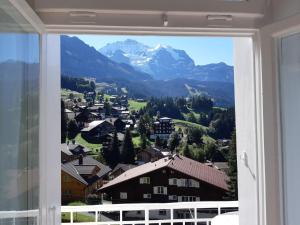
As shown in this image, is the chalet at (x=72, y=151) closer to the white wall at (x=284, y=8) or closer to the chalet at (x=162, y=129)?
the chalet at (x=162, y=129)

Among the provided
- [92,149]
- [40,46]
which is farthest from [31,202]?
[92,149]

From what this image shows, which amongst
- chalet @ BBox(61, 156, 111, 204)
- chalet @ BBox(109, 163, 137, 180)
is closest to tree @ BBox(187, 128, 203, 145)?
chalet @ BBox(109, 163, 137, 180)

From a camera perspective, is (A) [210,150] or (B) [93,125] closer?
(B) [93,125]

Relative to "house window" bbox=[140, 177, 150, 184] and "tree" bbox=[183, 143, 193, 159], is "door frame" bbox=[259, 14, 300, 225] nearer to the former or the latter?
"tree" bbox=[183, 143, 193, 159]

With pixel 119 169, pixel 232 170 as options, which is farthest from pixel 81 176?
pixel 232 170

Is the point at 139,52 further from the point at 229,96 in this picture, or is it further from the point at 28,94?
the point at 28,94

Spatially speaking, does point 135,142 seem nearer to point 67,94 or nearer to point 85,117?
point 85,117
